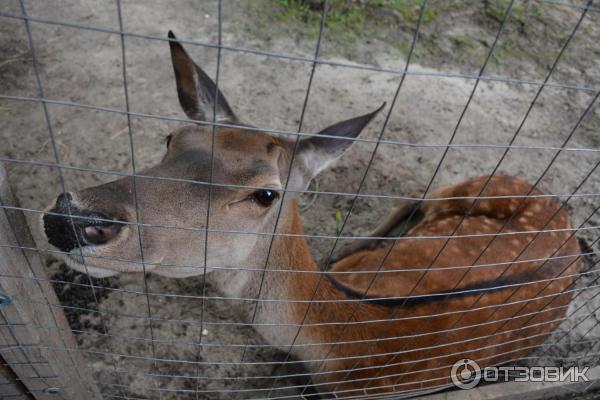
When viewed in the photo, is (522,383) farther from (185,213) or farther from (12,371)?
(12,371)

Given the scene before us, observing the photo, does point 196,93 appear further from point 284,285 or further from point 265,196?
point 284,285

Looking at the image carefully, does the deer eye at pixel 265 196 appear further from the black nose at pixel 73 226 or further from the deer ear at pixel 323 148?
the black nose at pixel 73 226

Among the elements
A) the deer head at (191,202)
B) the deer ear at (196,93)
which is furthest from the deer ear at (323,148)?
the deer ear at (196,93)

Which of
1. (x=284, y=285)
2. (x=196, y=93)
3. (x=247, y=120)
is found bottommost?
(x=284, y=285)

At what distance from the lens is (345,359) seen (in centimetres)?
243

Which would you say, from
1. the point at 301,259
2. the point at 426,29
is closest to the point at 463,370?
the point at 301,259

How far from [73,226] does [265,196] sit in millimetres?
769

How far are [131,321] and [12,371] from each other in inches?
38.0

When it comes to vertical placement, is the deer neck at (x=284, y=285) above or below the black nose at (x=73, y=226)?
above

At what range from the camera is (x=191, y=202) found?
1.93 metres

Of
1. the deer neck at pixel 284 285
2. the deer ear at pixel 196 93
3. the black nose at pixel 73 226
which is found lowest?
the black nose at pixel 73 226

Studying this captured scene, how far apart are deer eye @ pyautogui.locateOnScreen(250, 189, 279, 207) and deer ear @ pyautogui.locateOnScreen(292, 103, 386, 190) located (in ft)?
0.75

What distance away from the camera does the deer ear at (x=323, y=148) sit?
7.16ft

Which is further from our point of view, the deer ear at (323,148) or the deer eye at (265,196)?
the deer ear at (323,148)
